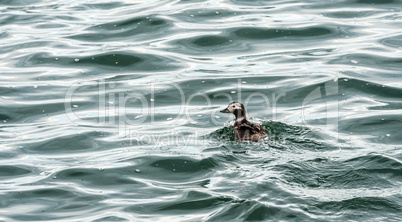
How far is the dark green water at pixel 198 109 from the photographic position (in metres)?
8.20

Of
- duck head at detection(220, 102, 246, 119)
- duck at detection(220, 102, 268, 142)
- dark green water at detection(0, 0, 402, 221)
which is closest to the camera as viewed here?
dark green water at detection(0, 0, 402, 221)

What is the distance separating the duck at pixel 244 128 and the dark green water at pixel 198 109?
0.16 m

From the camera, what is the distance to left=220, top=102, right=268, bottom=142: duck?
33.3ft

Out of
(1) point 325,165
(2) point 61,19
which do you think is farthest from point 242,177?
(2) point 61,19

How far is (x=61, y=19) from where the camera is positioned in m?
18.0

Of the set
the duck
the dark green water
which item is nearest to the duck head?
the duck

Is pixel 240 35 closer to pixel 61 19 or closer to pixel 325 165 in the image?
pixel 61 19

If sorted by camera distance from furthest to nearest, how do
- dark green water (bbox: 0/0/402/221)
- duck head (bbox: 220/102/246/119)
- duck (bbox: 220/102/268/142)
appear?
duck head (bbox: 220/102/246/119)
duck (bbox: 220/102/268/142)
dark green water (bbox: 0/0/402/221)

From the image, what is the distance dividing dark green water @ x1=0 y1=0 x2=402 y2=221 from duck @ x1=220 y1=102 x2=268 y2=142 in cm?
16

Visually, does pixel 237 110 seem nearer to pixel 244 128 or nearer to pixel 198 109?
pixel 244 128

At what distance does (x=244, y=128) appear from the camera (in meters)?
10.3

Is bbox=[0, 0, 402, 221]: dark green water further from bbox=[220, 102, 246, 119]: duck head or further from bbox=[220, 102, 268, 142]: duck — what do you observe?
bbox=[220, 102, 246, 119]: duck head

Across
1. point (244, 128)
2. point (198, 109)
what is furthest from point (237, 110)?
point (198, 109)

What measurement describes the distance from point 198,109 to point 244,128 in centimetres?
175
